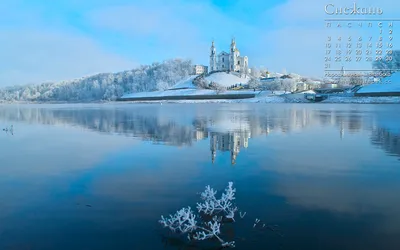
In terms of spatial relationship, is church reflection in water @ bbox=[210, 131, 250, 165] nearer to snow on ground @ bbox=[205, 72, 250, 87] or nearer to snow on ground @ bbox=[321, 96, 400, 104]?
snow on ground @ bbox=[321, 96, 400, 104]

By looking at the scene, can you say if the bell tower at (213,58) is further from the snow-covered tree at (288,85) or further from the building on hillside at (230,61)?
the snow-covered tree at (288,85)

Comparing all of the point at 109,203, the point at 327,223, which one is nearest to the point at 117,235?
the point at 109,203

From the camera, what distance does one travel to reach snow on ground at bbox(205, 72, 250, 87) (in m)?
141

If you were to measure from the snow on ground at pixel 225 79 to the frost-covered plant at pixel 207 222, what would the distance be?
131 m

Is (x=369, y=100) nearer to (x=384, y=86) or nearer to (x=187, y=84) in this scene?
(x=384, y=86)

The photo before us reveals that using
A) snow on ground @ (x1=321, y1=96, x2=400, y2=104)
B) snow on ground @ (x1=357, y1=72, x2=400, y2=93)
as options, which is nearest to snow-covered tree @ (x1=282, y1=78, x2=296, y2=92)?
snow on ground @ (x1=357, y1=72, x2=400, y2=93)

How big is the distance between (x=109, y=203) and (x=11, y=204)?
95.2 inches

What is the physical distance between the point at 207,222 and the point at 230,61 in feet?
528

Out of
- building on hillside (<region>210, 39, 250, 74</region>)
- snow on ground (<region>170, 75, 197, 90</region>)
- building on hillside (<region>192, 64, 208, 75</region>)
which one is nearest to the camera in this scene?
snow on ground (<region>170, 75, 197, 90</region>)

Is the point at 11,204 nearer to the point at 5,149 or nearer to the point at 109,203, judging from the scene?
the point at 109,203

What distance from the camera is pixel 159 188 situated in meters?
9.34

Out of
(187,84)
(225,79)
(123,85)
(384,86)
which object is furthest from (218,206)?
(123,85)

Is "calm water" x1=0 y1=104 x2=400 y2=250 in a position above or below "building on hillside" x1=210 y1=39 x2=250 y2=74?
below

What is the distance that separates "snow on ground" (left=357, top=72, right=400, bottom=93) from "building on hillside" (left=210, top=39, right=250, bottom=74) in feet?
226
